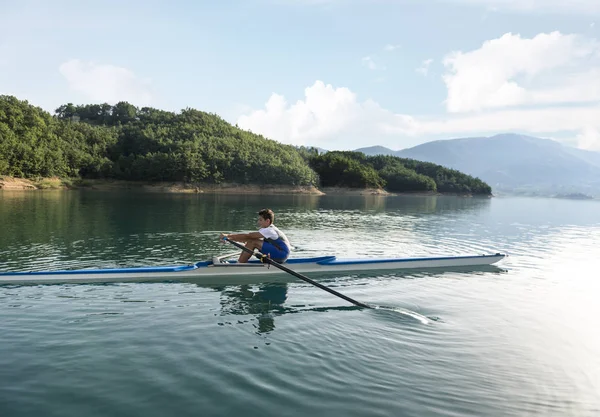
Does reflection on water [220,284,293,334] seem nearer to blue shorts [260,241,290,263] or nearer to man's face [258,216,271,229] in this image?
blue shorts [260,241,290,263]

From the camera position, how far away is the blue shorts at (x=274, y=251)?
14.0m

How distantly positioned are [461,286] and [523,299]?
200 centimetres

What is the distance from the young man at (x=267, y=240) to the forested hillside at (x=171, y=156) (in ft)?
255

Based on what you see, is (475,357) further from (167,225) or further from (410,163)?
(410,163)

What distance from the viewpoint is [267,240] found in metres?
14.0

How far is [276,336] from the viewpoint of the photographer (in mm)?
9500

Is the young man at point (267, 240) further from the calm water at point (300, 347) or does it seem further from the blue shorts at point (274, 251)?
the calm water at point (300, 347)

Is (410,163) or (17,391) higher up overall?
(410,163)

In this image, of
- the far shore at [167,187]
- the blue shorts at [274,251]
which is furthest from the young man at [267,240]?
the far shore at [167,187]

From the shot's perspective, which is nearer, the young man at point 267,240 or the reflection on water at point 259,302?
the reflection on water at point 259,302

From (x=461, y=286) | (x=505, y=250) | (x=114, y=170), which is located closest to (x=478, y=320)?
(x=461, y=286)

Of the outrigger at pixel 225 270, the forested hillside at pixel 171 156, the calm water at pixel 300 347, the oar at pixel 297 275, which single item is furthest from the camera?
the forested hillside at pixel 171 156

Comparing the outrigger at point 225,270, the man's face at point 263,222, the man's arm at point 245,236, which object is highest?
the man's face at point 263,222

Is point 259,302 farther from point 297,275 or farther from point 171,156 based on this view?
point 171,156
